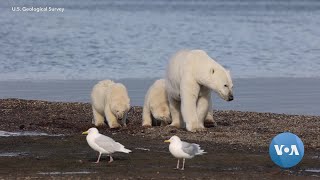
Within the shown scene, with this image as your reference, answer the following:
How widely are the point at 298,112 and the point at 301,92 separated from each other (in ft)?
13.1

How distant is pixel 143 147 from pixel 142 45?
100ft

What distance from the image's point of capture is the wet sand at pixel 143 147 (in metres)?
13.3

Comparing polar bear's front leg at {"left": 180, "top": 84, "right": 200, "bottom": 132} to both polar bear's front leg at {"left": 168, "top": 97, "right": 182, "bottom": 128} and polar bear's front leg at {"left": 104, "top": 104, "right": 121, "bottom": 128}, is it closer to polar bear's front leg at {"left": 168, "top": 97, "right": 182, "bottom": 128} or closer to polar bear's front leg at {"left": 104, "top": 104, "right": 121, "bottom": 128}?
polar bear's front leg at {"left": 168, "top": 97, "right": 182, "bottom": 128}

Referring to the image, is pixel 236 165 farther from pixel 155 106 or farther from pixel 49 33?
pixel 49 33

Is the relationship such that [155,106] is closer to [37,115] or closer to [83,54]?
[37,115]

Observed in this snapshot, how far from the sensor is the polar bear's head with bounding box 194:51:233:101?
1814 centimetres

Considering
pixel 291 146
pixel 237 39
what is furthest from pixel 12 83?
pixel 237 39

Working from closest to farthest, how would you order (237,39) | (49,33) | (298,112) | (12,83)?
(298,112) → (12,83) → (237,39) → (49,33)

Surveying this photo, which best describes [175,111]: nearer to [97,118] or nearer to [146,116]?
[146,116]

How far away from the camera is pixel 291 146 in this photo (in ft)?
43.4

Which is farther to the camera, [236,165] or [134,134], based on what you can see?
[134,134]

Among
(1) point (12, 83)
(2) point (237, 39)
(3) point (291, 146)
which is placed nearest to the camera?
(3) point (291, 146)

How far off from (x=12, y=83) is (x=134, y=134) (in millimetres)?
10961

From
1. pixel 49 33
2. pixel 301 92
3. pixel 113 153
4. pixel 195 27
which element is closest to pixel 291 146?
pixel 113 153
